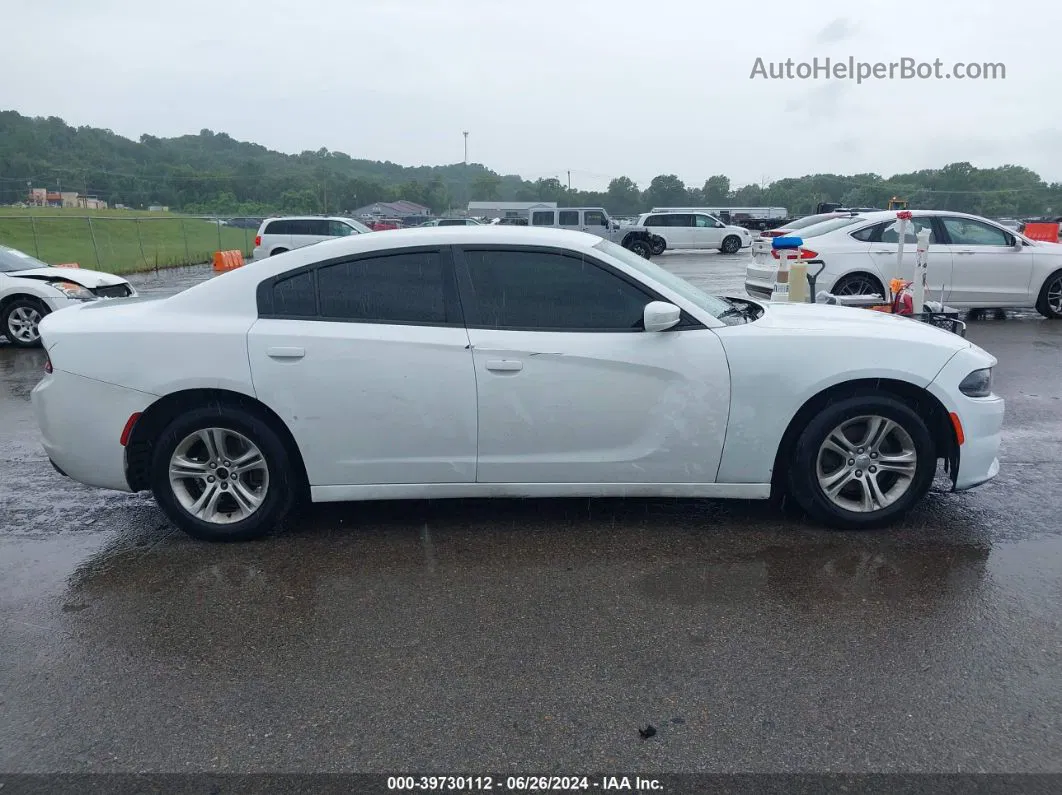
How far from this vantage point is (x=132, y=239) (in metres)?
37.7

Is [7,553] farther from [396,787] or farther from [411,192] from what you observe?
[411,192]

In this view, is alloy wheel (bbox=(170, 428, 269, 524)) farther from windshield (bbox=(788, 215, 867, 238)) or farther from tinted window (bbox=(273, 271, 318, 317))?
windshield (bbox=(788, 215, 867, 238))

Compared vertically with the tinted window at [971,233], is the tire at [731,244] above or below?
below

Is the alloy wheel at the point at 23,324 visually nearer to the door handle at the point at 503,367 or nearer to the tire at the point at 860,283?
the door handle at the point at 503,367

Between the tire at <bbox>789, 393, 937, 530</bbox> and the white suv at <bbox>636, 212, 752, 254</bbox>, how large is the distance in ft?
102

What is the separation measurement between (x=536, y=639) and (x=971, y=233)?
11.3 meters

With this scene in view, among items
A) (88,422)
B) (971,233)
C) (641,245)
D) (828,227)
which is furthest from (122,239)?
(88,422)

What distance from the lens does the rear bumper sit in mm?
4492

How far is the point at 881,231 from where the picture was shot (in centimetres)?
1202

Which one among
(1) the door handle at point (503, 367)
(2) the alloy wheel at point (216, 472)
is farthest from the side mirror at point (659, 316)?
(2) the alloy wheel at point (216, 472)

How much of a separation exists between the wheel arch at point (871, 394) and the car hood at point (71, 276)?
35.8ft

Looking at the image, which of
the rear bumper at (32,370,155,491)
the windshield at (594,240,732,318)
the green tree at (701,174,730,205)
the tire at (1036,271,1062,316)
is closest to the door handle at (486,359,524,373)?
the windshield at (594,240,732,318)

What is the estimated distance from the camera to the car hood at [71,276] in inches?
472

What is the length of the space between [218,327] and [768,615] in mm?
3058
